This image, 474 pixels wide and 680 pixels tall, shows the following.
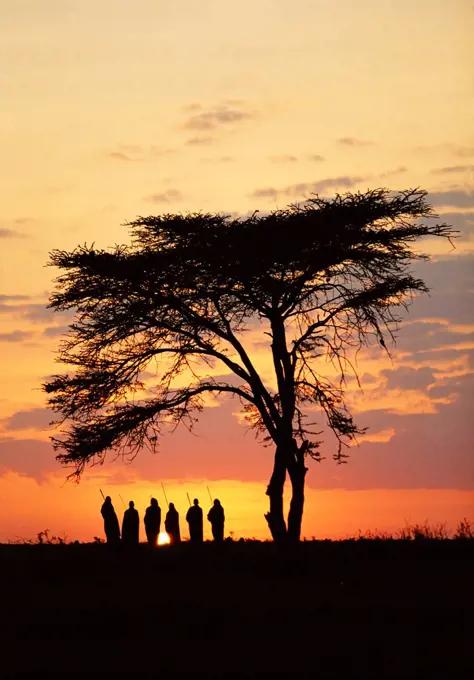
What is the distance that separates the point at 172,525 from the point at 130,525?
11.5 ft

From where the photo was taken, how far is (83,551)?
3017cm

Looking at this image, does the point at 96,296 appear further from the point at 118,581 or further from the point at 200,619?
the point at 200,619

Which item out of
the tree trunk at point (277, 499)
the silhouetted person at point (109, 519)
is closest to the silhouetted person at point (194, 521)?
the silhouetted person at point (109, 519)

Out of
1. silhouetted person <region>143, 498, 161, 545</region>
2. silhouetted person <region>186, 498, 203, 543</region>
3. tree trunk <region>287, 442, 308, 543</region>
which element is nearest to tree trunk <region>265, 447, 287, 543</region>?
tree trunk <region>287, 442, 308, 543</region>

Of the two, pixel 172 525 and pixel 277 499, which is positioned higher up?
pixel 277 499

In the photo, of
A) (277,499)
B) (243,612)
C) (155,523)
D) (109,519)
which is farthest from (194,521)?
(243,612)

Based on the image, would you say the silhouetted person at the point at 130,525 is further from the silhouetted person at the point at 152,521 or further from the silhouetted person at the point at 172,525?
the silhouetted person at the point at 172,525

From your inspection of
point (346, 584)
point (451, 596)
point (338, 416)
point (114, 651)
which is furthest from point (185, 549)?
point (114, 651)

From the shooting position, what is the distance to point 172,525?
35531 millimetres

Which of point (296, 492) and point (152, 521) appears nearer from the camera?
point (296, 492)

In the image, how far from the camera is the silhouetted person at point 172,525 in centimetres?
3553

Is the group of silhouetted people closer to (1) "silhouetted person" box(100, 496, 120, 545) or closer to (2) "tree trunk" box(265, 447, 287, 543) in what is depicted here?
(1) "silhouetted person" box(100, 496, 120, 545)

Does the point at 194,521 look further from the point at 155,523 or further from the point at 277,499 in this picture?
the point at 277,499

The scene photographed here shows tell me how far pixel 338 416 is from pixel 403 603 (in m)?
12.0
